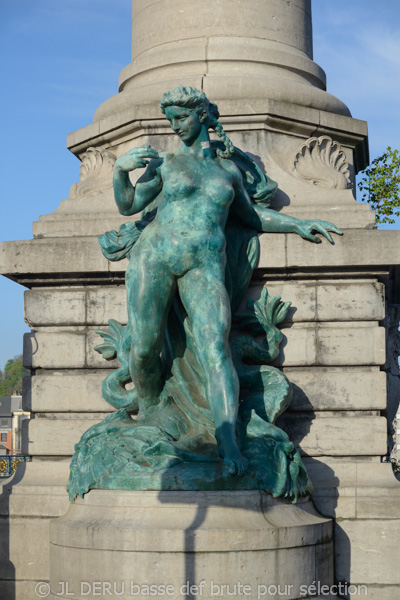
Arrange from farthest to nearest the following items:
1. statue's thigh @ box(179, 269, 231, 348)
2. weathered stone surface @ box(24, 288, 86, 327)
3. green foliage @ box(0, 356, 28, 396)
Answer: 1. green foliage @ box(0, 356, 28, 396)
2. weathered stone surface @ box(24, 288, 86, 327)
3. statue's thigh @ box(179, 269, 231, 348)

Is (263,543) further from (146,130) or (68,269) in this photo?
(146,130)

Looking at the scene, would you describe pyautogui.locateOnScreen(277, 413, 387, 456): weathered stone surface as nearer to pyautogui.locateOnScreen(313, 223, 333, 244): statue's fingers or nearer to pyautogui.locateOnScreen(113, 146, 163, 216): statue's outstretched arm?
pyautogui.locateOnScreen(313, 223, 333, 244): statue's fingers

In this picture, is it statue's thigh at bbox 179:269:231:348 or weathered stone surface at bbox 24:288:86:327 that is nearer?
statue's thigh at bbox 179:269:231:348

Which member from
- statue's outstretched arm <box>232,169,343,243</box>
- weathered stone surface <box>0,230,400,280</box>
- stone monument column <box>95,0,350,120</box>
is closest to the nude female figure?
statue's outstretched arm <box>232,169,343,243</box>

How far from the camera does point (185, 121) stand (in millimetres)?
8617

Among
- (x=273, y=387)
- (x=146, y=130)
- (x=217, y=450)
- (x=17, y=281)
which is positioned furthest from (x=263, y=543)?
(x=146, y=130)

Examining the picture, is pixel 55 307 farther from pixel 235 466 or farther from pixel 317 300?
pixel 235 466

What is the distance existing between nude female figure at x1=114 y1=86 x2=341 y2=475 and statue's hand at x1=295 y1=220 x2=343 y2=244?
2.93ft

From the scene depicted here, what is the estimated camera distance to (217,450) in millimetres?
8117

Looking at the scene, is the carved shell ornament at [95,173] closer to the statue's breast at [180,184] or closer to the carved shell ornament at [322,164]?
the statue's breast at [180,184]

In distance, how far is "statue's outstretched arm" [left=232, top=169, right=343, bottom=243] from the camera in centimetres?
923

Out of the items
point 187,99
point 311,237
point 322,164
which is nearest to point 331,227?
point 311,237

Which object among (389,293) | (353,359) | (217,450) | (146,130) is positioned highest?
(146,130)

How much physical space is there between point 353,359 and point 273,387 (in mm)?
963
